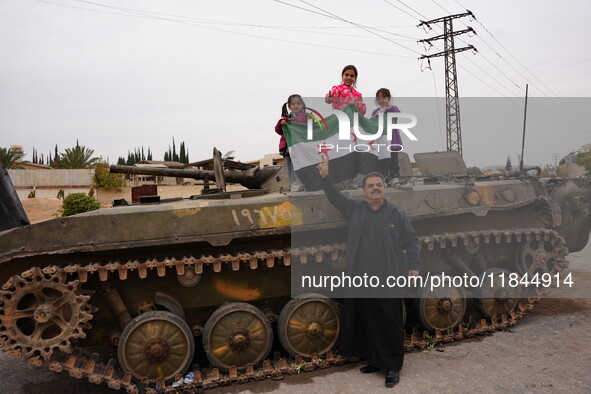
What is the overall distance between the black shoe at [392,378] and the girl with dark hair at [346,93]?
3578 millimetres

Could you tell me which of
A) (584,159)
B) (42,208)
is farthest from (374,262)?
(584,159)

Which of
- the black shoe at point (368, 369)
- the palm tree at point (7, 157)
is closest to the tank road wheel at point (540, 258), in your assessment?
the black shoe at point (368, 369)

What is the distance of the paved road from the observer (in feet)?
16.9

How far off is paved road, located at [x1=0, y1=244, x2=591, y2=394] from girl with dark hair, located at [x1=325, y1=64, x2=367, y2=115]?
3.51 m

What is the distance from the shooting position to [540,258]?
711cm

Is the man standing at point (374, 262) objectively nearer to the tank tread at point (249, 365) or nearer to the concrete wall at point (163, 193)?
the tank tread at point (249, 365)

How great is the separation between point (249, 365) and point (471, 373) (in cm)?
255

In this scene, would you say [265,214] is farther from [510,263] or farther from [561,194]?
[561,194]

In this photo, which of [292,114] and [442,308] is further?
[292,114]

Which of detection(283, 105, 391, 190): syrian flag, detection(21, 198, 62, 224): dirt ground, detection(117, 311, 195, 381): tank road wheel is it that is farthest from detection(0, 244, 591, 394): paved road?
detection(21, 198, 62, 224): dirt ground

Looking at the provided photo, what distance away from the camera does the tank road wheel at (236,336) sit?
5.64m

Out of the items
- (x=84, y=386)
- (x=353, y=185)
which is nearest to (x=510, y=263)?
(x=353, y=185)

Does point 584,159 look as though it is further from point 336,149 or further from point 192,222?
point 192,222

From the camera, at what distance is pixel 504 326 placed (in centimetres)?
690
